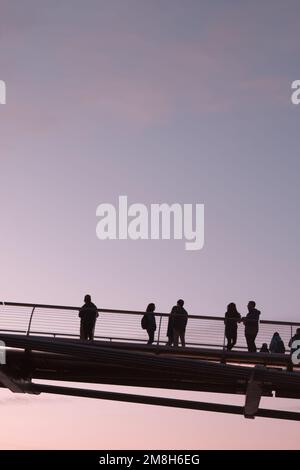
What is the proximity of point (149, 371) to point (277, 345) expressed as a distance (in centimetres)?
598

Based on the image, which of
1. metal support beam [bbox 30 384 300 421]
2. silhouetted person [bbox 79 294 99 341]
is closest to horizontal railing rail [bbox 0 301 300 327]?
silhouetted person [bbox 79 294 99 341]

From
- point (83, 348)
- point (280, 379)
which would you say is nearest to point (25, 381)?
point (83, 348)

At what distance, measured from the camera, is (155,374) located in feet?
61.7

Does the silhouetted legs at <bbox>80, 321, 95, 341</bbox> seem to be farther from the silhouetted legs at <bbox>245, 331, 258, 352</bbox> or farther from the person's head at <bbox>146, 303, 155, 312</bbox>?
the silhouetted legs at <bbox>245, 331, 258, 352</bbox>

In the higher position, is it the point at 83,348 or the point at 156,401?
the point at 83,348

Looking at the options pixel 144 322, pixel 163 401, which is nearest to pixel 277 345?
pixel 144 322

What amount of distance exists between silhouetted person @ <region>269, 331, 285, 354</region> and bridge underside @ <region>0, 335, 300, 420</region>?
7.59 ft

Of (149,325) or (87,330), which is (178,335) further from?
(87,330)

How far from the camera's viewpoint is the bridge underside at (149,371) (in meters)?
16.4

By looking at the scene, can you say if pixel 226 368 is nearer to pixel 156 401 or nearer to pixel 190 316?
pixel 156 401

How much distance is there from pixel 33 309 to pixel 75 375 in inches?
205

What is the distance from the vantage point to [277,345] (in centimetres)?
2366
